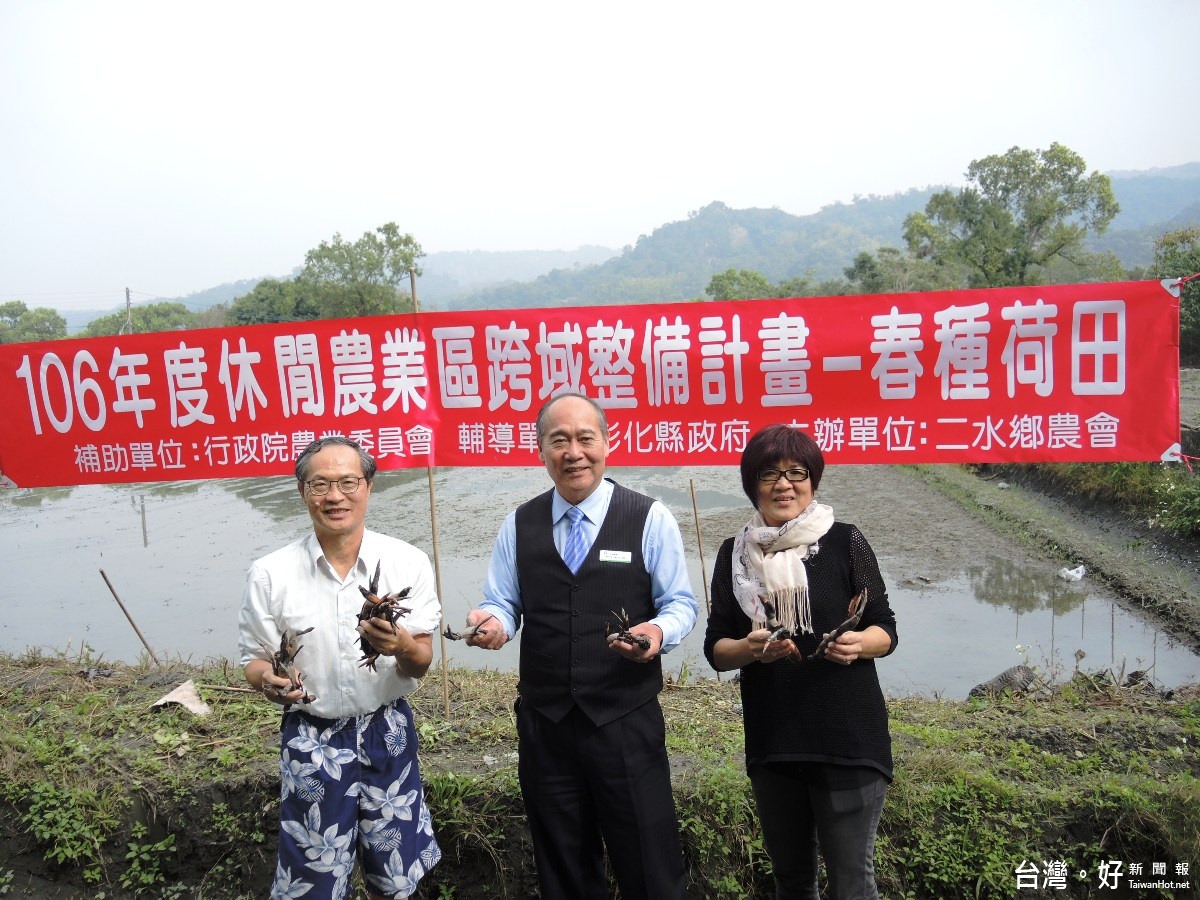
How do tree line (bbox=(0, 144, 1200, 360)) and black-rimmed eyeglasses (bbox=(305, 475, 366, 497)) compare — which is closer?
black-rimmed eyeglasses (bbox=(305, 475, 366, 497))

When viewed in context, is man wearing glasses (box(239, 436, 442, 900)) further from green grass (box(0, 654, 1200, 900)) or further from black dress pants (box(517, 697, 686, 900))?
green grass (box(0, 654, 1200, 900))

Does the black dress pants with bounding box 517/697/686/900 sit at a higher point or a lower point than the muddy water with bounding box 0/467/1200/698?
higher

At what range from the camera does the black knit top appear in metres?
2.15

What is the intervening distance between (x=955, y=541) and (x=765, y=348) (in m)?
7.55

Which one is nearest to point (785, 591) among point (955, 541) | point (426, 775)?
point (426, 775)

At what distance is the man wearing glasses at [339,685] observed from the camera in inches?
90.1

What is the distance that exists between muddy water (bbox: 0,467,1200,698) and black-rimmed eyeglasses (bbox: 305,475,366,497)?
2.81 meters

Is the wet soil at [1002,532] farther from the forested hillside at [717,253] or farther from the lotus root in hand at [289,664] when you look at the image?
the forested hillside at [717,253]

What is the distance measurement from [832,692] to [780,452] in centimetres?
65

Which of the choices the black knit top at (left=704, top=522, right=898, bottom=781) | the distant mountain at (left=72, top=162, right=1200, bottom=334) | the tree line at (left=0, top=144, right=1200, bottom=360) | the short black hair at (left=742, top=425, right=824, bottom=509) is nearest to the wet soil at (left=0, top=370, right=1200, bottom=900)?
the black knit top at (left=704, top=522, right=898, bottom=781)

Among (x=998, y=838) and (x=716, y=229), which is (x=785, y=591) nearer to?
(x=998, y=838)

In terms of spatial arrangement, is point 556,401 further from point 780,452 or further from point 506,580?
point 780,452

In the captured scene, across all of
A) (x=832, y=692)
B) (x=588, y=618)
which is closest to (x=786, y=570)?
(x=832, y=692)

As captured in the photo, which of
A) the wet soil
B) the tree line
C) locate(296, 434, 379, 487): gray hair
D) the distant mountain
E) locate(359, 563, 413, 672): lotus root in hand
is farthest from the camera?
the distant mountain
